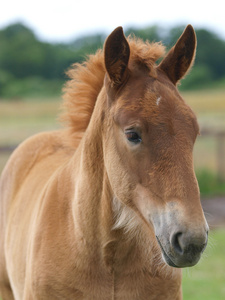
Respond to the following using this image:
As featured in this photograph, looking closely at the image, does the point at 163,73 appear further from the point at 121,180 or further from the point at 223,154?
the point at 223,154

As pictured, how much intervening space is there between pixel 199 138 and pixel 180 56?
38.0ft

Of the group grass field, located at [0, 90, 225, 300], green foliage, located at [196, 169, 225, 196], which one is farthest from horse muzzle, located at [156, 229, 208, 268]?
green foliage, located at [196, 169, 225, 196]

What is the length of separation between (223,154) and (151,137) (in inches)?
465

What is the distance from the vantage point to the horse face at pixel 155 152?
2.30 meters

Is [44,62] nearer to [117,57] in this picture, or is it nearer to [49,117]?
[49,117]

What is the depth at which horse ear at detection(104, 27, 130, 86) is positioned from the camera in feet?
8.71

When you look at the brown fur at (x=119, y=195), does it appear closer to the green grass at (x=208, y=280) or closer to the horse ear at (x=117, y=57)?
the horse ear at (x=117, y=57)

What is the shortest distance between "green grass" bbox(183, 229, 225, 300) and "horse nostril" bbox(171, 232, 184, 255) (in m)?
3.47

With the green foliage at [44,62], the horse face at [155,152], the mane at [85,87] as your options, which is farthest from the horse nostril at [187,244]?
the green foliage at [44,62]

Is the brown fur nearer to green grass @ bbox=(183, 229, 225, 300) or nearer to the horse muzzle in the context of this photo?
the horse muzzle

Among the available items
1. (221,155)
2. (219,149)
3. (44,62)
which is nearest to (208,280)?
(221,155)

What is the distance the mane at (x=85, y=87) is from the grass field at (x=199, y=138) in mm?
376

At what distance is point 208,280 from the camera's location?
7184 mm

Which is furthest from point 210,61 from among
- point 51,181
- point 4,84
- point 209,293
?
point 51,181
